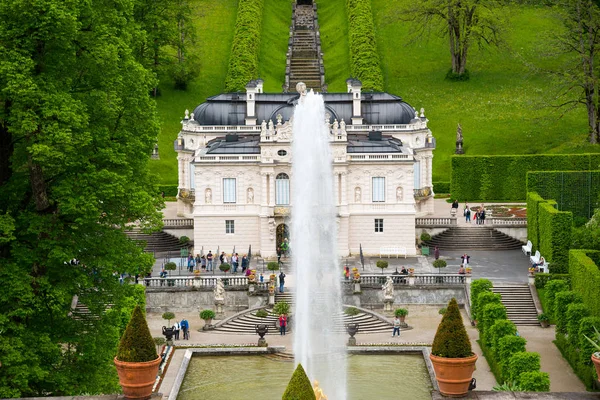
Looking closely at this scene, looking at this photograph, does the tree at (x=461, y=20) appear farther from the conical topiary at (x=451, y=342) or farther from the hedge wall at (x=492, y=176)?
the conical topiary at (x=451, y=342)

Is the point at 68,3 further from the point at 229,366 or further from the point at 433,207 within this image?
the point at 433,207

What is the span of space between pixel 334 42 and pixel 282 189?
169 feet

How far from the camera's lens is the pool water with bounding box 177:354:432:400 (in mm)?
54969

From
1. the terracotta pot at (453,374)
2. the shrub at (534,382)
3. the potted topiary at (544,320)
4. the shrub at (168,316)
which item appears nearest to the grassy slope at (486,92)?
the potted topiary at (544,320)

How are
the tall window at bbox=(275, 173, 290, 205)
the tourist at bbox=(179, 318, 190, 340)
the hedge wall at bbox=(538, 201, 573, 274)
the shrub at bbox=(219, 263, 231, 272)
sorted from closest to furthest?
the tourist at bbox=(179, 318, 190, 340), the hedge wall at bbox=(538, 201, 573, 274), the shrub at bbox=(219, 263, 231, 272), the tall window at bbox=(275, 173, 290, 205)

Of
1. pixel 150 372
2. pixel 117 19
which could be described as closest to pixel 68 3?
pixel 117 19

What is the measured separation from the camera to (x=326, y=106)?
316 feet

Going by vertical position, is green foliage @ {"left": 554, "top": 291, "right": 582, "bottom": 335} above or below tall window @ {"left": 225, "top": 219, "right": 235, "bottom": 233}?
below

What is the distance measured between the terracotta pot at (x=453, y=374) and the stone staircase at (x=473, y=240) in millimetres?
54427

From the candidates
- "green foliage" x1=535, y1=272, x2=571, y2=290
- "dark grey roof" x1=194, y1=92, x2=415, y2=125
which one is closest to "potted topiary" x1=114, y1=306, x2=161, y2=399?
"green foliage" x1=535, y1=272, x2=571, y2=290

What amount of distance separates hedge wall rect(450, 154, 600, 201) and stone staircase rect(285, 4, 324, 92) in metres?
25.0

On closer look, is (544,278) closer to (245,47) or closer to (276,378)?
(276,378)

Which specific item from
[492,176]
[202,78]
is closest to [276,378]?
[492,176]

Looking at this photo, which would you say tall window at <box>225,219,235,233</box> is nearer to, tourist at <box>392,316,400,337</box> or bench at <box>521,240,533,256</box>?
tourist at <box>392,316,400,337</box>
